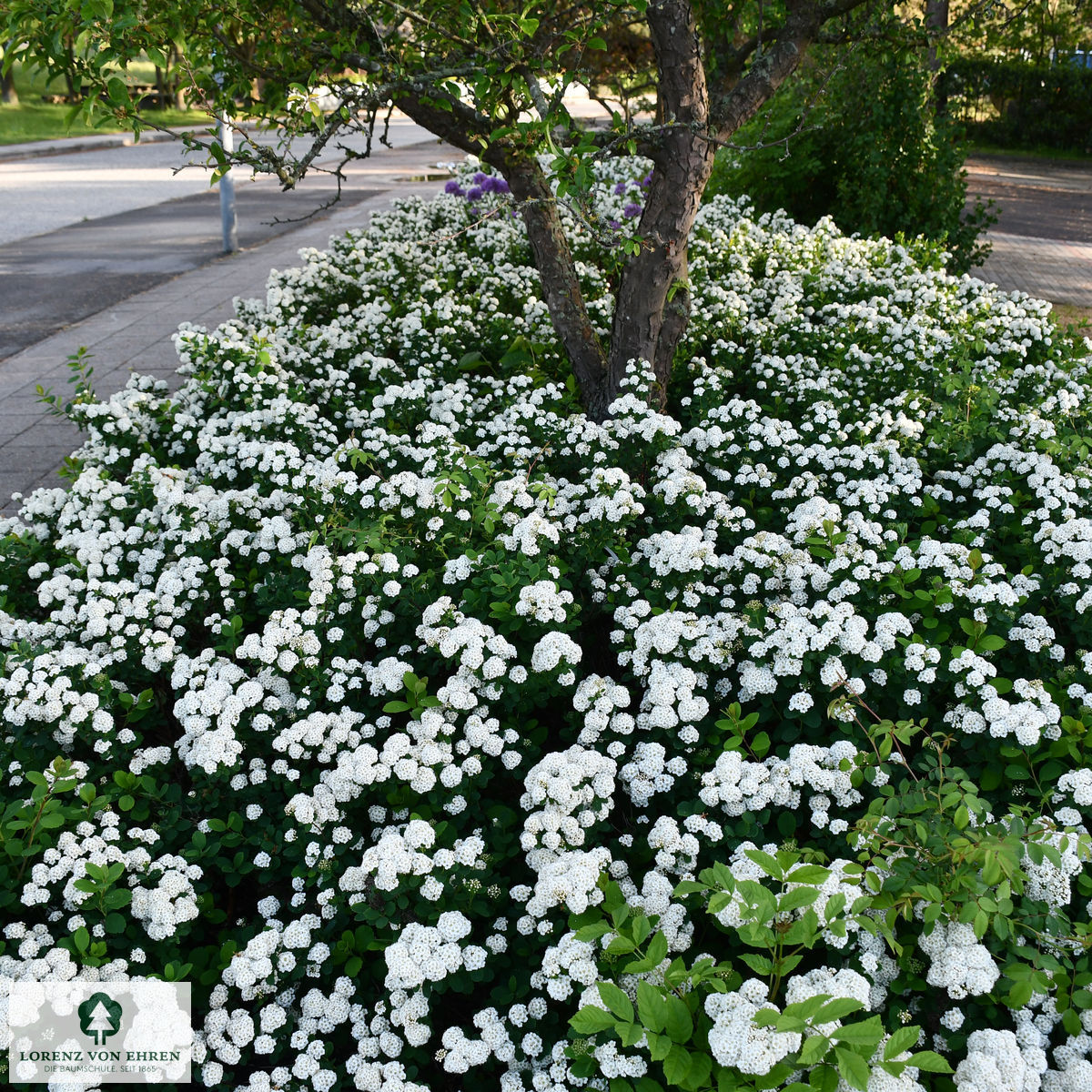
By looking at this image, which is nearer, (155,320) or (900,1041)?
(900,1041)

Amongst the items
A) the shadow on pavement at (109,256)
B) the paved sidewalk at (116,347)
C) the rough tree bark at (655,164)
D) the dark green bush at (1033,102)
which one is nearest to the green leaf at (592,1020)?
the rough tree bark at (655,164)

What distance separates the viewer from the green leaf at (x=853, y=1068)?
64.4 inches

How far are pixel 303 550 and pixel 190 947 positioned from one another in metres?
1.48

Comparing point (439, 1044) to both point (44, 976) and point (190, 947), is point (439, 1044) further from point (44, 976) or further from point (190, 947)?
point (44, 976)

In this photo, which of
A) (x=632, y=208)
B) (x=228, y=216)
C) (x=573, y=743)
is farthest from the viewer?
(x=228, y=216)

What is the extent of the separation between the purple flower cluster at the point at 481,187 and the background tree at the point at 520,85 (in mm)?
2089

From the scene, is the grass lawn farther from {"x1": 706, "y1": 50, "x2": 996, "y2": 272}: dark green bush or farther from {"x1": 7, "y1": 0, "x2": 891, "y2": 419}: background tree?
{"x1": 7, "y1": 0, "x2": 891, "y2": 419}: background tree

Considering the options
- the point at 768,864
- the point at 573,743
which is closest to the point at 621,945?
the point at 768,864

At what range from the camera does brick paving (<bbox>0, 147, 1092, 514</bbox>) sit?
20.0ft

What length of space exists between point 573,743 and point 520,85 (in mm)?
2664

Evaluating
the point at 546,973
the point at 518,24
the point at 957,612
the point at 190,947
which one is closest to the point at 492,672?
the point at 546,973

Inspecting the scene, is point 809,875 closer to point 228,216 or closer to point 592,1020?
point 592,1020
